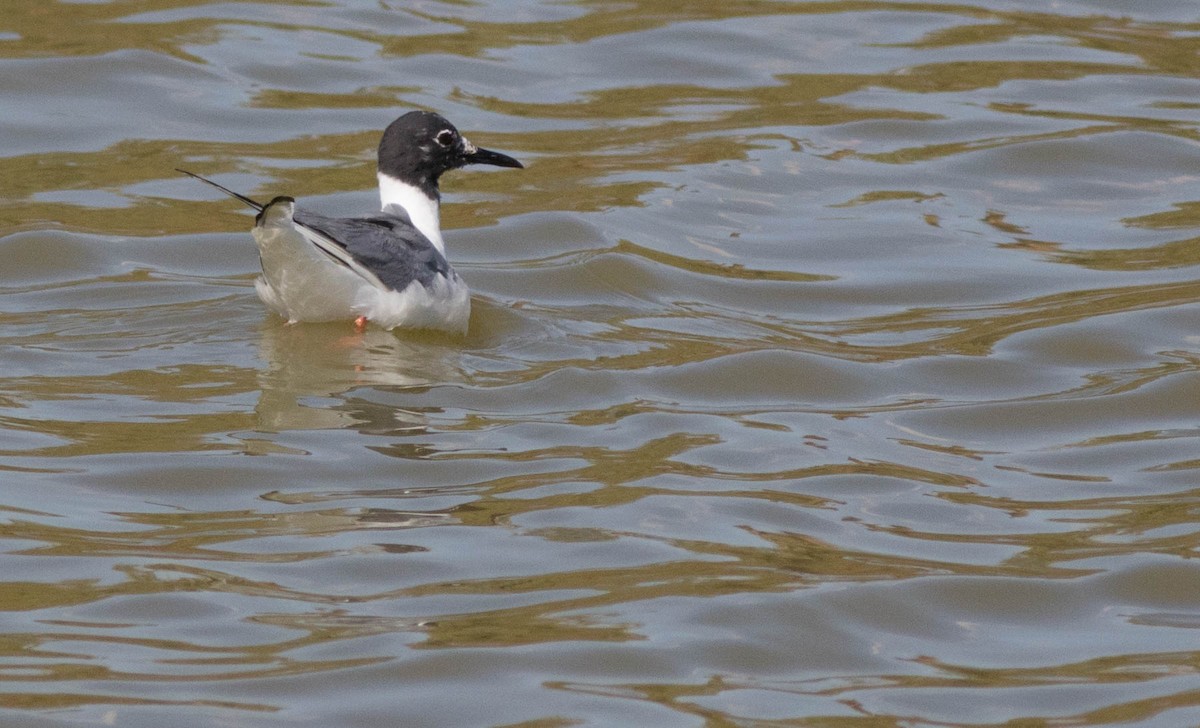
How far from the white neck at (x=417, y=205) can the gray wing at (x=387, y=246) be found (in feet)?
2.21

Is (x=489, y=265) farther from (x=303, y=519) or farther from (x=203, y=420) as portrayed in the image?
(x=303, y=519)

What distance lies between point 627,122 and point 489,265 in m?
3.04

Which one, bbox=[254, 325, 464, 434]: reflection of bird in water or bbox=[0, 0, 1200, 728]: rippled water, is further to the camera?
bbox=[254, 325, 464, 434]: reflection of bird in water

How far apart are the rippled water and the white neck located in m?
0.60

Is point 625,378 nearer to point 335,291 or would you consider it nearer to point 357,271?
point 357,271

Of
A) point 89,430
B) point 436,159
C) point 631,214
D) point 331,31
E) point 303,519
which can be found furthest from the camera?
point 331,31

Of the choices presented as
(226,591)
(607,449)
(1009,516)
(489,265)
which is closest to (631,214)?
(489,265)

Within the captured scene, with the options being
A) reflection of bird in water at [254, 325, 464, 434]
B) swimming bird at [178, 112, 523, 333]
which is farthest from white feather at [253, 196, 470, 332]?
reflection of bird in water at [254, 325, 464, 434]

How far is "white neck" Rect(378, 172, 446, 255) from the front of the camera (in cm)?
1227

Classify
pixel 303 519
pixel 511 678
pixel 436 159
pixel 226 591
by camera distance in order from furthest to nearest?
1. pixel 436 159
2. pixel 303 519
3. pixel 226 591
4. pixel 511 678

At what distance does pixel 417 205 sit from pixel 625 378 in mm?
2617

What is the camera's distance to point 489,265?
1295 centimetres

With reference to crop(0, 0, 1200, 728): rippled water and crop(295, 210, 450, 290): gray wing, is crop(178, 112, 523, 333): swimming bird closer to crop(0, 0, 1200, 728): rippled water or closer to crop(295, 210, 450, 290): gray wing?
crop(295, 210, 450, 290): gray wing

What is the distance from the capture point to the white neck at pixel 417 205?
12273mm
